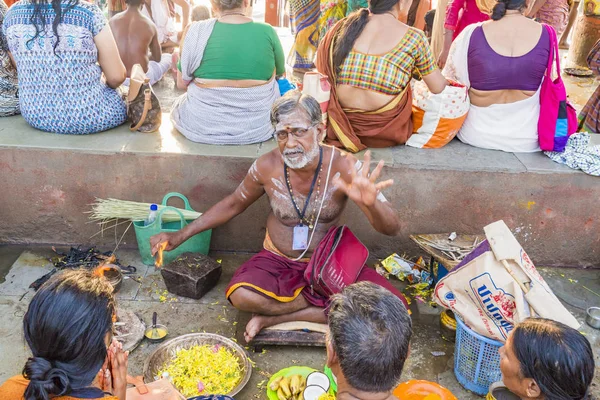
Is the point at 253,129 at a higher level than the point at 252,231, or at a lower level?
higher

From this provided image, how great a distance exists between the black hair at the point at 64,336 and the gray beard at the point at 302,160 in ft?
5.65

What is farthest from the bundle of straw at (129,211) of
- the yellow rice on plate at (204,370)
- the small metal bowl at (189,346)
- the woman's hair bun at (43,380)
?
the woman's hair bun at (43,380)

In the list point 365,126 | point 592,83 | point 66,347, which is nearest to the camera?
point 66,347

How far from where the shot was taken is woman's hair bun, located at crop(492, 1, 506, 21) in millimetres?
4684

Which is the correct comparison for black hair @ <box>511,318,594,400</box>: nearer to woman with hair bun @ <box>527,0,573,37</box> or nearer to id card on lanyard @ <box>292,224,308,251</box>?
id card on lanyard @ <box>292,224,308,251</box>

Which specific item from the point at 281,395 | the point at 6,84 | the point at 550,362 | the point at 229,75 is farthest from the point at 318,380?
the point at 6,84

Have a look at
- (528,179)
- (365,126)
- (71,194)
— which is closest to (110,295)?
(71,194)

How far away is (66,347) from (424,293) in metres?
2.99

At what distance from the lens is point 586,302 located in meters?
4.54

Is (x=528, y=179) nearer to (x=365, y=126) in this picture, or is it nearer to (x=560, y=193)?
(x=560, y=193)

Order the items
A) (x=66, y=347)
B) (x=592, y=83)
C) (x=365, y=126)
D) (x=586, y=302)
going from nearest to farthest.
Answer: (x=66, y=347) → (x=586, y=302) → (x=365, y=126) → (x=592, y=83)

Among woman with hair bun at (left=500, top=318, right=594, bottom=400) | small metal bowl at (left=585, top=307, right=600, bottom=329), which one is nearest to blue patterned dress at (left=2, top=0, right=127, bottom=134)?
woman with hair bun at (left=500, top=318, right=594, bottom=400)

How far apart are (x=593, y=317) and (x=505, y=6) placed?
251cm

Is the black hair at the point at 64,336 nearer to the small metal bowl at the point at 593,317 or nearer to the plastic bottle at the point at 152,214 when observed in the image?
the plastic bottle at the point at 152,214
